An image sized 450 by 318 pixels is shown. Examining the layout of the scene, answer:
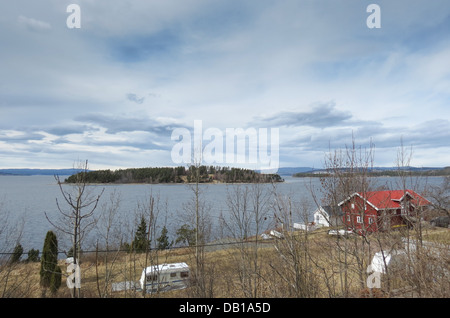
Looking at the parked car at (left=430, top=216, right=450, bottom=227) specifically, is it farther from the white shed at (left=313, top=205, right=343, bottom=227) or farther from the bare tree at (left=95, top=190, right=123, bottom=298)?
the bare tree at (left=95, top=190, right=123, bottom=298)


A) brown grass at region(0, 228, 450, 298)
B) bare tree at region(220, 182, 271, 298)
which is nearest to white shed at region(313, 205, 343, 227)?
brown grass at region(0, 228, 450, 298)

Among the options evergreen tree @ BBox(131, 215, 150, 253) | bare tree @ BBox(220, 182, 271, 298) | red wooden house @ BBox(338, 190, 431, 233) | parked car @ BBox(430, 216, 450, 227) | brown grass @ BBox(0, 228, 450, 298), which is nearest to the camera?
brown grass @ BBox(0, 228, 450, 298)

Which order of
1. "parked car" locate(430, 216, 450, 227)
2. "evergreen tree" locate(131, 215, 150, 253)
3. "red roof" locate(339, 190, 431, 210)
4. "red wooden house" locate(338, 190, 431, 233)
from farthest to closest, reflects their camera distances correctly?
"parked car" locate(430, 216, 450, 227) → "evergreen tree" locate(131, 215, 150, 253) → "red roof" locate(339, 190, 431, 210) → "red wooden house" locate(338, 190, 431, 233)

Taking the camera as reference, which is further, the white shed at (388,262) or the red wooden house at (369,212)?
the red wooden house at (369,212)

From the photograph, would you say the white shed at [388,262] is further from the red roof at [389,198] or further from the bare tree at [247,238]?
the bare tree at [247,238]

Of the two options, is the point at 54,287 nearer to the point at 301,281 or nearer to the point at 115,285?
the point at 115,285

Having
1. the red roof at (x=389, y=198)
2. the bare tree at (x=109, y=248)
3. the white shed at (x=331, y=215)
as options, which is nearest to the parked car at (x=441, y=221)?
the red roof at (x=389, y=198)

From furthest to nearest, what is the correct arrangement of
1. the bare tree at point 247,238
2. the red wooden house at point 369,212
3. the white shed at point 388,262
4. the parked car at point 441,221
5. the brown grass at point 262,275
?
the parked car at point 441,221, the bare tree at point 247,238, the red wooden house at point 369,212, the white shed at point 388,262, the brown grass at point 262,275

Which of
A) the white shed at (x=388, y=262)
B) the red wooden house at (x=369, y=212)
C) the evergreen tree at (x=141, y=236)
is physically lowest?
the evergreen tree at (x=141, y=236)

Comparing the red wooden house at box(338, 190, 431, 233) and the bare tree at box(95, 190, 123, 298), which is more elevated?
the red wooden house at box(338, 190, 431, 233)

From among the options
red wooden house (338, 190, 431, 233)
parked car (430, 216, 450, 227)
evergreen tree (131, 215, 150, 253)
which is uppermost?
red wooden house (338, 190, 431, 233)
